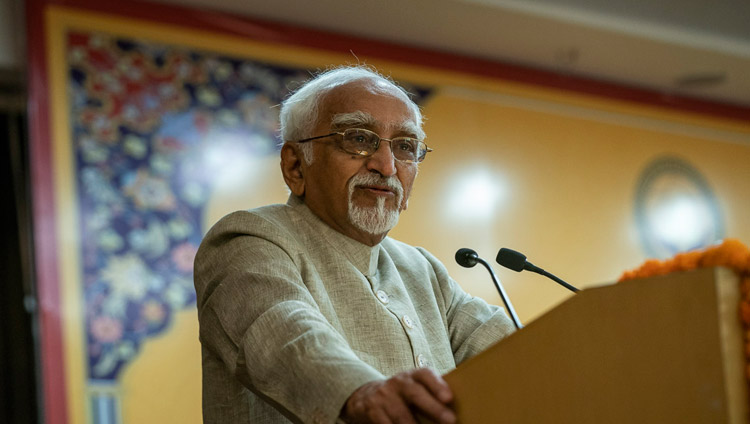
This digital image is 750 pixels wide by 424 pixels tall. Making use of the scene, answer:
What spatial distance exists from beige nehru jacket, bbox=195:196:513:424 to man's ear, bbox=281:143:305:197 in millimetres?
33

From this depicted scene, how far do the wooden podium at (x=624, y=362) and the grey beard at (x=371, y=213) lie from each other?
0.69 m

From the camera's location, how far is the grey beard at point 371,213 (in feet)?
5.85

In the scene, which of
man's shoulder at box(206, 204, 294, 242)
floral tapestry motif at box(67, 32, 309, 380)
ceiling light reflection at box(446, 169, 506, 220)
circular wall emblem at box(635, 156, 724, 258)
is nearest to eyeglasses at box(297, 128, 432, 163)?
man's shoulder at box(206, 204, 294, 242)

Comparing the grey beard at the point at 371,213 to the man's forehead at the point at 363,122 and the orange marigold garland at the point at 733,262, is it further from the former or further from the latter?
the orange marigold garland at the point at 733,262

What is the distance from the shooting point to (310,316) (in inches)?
51.8

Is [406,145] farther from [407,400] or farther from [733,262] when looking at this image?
[733,262]

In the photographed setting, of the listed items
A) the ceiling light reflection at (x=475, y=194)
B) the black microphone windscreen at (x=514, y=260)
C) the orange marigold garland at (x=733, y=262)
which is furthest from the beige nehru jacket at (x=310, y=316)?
the ceiling light reflection at (x=475, y=194)

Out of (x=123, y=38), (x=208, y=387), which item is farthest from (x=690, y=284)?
(x=123, y=38)

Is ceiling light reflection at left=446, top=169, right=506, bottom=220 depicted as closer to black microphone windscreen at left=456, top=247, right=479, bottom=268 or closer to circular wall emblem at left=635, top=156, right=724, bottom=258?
circular wall emblem at left=635, top=156, right=724, bottom=258

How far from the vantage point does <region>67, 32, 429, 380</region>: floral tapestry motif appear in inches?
144

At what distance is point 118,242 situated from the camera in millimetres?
3734

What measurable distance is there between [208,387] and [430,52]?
373 centimetres

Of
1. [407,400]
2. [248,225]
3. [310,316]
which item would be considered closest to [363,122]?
[248,225]

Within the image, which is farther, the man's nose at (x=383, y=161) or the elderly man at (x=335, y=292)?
the man's nose at (x=383, y=161)
